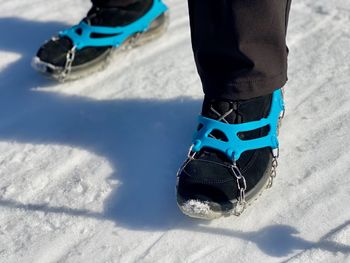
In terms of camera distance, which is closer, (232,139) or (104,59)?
(232,139)

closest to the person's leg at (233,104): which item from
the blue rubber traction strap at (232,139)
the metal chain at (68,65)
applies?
the blue rubber traction strap at (232,139)

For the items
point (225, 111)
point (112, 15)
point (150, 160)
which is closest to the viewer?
point (225, 111)

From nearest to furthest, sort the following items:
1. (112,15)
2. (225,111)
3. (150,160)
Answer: (225,111) → (150,160) → (112,15)

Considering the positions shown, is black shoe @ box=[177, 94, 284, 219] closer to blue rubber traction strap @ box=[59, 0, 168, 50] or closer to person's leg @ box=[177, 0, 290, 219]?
person's leg @ box=[177, 0, 290, 219]

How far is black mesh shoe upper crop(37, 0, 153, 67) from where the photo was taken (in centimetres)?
170

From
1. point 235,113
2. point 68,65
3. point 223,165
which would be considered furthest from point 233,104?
point 68,65

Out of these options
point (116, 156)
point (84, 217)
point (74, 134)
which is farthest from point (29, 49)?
point (84, 217)

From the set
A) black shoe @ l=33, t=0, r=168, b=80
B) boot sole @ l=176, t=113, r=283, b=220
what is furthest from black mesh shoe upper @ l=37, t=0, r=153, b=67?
boot sole @ l=176, t=113, r=283, b=220

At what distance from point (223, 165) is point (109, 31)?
747 mm

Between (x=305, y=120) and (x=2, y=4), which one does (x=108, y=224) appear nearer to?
(x=305, y=120)

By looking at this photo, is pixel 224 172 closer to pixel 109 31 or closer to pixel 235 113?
pixel 235 113

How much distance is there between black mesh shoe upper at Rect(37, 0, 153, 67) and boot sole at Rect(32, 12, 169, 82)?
0.01 meters

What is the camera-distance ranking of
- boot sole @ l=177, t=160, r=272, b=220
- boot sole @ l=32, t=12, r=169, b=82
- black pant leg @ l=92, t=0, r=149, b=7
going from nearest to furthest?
boot sole @ l=177, t=160, r=272, b=220
boot sole @ l=32, t=12, r=169, b=82
black pant leg @ l=92, t=0, r=149, b=7

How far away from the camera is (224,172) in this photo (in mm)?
1213
